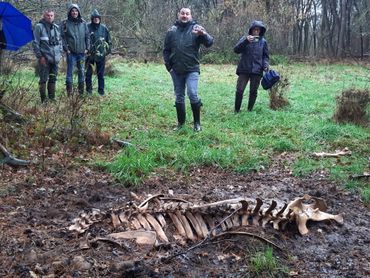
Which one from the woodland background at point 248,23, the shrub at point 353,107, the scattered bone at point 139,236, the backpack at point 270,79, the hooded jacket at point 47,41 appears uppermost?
the woodland background at point 248,23

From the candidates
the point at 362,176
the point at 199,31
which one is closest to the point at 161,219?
the point at 362,176

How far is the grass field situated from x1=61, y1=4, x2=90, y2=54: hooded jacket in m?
1.41

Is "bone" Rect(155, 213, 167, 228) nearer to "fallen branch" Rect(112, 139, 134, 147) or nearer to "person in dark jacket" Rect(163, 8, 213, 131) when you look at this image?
"fallen branch" Rect(112, 139, 134, 147)

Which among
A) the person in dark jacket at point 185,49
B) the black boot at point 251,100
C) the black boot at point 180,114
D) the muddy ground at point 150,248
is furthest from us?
the black boot at point 251,100

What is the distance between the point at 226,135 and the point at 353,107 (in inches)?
110

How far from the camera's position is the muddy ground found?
328cm

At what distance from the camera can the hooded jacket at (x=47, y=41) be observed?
9.44 m

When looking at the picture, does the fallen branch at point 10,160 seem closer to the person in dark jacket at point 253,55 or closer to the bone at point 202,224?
the bone at point 202,224

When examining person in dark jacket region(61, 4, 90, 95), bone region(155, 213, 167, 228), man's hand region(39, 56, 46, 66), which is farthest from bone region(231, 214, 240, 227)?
person in dark jacket region(61, 4, 90, 95)

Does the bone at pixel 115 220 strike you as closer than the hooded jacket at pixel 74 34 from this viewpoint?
Yes

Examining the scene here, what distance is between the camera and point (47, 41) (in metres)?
9.50

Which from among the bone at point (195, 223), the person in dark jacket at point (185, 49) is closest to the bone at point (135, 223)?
the bone at point (195, 223)

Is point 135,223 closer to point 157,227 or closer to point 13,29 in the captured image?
point 157,227

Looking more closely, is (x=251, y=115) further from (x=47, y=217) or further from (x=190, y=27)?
(x=47, y=217)
